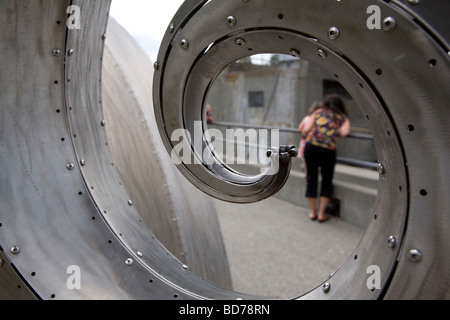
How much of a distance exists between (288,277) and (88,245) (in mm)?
2045

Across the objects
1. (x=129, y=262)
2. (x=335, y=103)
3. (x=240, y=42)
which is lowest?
(x=129, y=262)

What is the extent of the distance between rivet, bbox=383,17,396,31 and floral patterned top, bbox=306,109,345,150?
3286mm

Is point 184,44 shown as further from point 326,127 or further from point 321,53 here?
point 326,127

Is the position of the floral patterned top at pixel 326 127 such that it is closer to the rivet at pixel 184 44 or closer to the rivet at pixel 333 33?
the rivet at pixel 184 44

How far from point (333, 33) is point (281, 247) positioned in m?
3.02

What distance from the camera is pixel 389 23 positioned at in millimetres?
652

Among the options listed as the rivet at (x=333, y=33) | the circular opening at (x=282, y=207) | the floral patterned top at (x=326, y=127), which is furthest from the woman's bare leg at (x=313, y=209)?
the rivet at (x=333, y=33)

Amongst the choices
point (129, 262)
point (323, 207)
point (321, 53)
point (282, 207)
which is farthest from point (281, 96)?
point (321, 53)

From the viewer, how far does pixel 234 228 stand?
3994 mm

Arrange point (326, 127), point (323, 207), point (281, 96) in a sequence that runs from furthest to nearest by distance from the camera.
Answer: point (281, 96) → point (323, 207) → point (326, 127)
